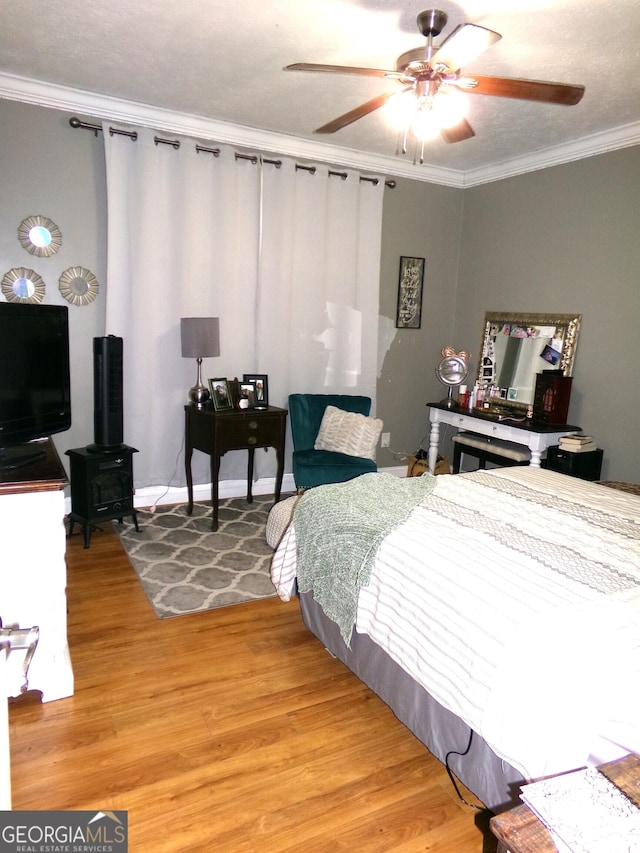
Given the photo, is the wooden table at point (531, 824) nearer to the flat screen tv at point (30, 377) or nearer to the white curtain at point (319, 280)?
the flat screen tv at point (30, 377)

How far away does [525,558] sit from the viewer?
1835 mm

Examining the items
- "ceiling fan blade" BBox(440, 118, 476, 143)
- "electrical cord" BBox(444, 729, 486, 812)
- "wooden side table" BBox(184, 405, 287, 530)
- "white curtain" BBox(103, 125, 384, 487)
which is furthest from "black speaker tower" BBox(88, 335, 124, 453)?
A: "electrical cord" BBox(444, 729, 486, 812)

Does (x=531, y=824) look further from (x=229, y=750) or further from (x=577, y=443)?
(x=577, y=443)

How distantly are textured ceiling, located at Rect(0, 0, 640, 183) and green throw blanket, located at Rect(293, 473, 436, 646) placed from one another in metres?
2.02

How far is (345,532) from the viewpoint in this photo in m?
2.17

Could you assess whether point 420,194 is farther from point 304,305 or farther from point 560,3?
point 560,3

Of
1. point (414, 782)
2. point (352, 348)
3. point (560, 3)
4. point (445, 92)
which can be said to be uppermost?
point (560, 3)

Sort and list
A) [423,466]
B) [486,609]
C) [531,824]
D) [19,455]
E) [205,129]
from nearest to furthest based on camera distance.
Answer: [531,824] < [486,609] < [19,455] < [205,129] < [423,466]

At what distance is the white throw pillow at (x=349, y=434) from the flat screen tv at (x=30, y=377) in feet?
6.39

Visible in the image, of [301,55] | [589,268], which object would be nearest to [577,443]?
[589,268]

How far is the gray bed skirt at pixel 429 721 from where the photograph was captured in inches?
63.7

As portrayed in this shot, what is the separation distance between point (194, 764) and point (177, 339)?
2.86 metres

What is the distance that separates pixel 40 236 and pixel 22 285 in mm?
331

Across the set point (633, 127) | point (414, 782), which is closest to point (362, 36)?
point (633, 127)
